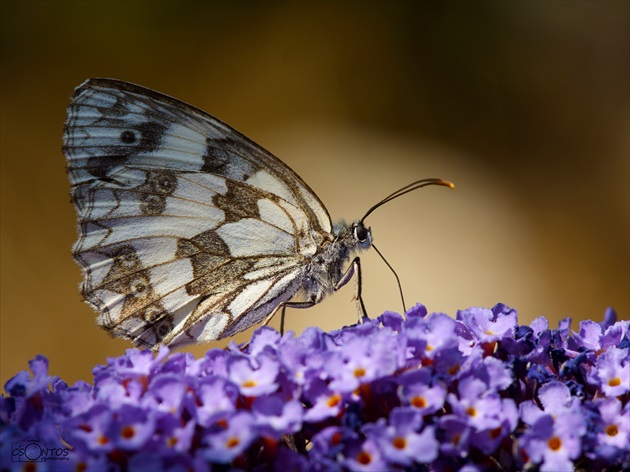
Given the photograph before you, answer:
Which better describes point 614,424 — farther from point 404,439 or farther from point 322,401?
point 322,401

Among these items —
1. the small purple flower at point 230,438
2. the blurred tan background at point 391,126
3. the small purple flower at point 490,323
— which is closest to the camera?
the small purple flower at point 230,438

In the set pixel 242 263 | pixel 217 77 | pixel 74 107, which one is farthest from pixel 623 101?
pixel 74 107

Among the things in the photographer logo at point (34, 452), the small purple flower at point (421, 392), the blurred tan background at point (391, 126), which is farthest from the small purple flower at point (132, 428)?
the blurred tan background at point (391, 126)

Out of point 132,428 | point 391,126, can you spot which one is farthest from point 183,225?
point 391,126

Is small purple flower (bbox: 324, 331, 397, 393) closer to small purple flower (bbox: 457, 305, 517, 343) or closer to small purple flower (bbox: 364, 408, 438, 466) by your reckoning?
small purple flower (bbox: 364, 408, 438, 466)

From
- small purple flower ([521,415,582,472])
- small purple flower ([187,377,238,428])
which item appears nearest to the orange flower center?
small purple flower ([521,415,582,472])

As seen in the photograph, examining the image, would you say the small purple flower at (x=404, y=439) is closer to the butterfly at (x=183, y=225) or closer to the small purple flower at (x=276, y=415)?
the small purple flower at (x=276, y=415)

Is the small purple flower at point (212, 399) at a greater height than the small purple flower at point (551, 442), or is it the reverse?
the small purple flower at point (212, 399)

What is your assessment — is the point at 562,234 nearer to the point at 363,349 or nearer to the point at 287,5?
the point at 287,5
